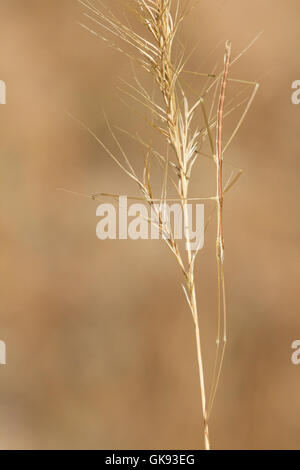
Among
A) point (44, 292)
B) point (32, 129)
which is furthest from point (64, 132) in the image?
point (44, 292)

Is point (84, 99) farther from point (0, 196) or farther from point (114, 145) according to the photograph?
point (0, 196)

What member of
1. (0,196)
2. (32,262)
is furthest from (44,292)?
(0,196)

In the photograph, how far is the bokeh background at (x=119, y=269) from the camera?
1095 millimetres

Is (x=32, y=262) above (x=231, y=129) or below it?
below

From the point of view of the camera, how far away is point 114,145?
1.12m

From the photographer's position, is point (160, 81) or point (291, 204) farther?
point (291, 204)

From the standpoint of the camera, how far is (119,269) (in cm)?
114

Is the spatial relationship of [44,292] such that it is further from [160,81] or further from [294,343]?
[160,81]

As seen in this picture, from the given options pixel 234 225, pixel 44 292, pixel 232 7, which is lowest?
pixel 44 292

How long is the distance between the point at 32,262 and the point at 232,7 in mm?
663

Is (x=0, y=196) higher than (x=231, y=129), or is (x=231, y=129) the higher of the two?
(x=231, y=129)

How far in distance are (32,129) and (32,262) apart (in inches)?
11.1

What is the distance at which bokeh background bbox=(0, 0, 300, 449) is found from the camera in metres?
1.09

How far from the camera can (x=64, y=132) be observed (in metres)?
1.15
